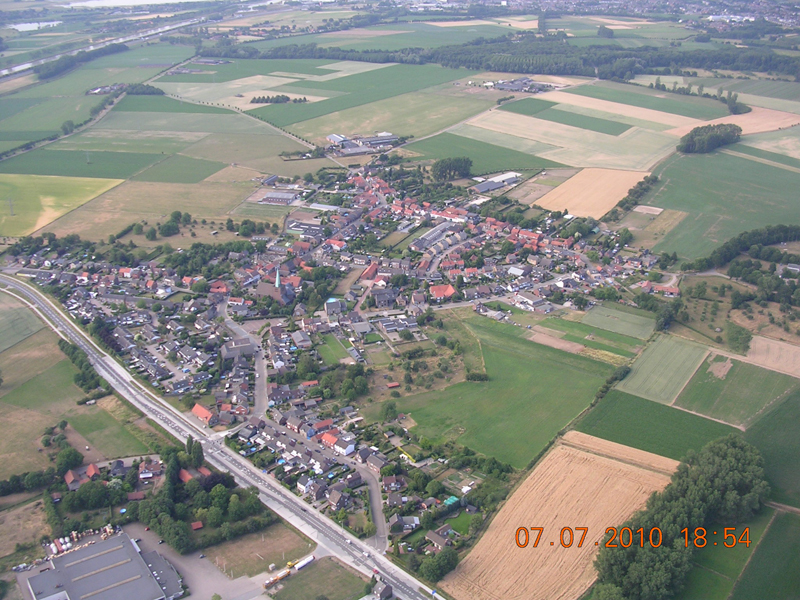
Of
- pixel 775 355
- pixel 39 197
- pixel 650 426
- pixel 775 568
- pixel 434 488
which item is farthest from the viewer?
pixel 39 197

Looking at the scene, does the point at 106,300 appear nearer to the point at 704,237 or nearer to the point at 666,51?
the point at 704,237

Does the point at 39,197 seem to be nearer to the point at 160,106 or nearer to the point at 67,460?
the point at 160,106

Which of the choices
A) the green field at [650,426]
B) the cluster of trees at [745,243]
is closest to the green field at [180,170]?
the cluster of trees at [745,243]

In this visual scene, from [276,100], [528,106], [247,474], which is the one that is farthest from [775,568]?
[276,100]

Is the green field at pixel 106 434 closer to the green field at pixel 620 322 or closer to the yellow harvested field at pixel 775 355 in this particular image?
the green field at pixel 620 322
